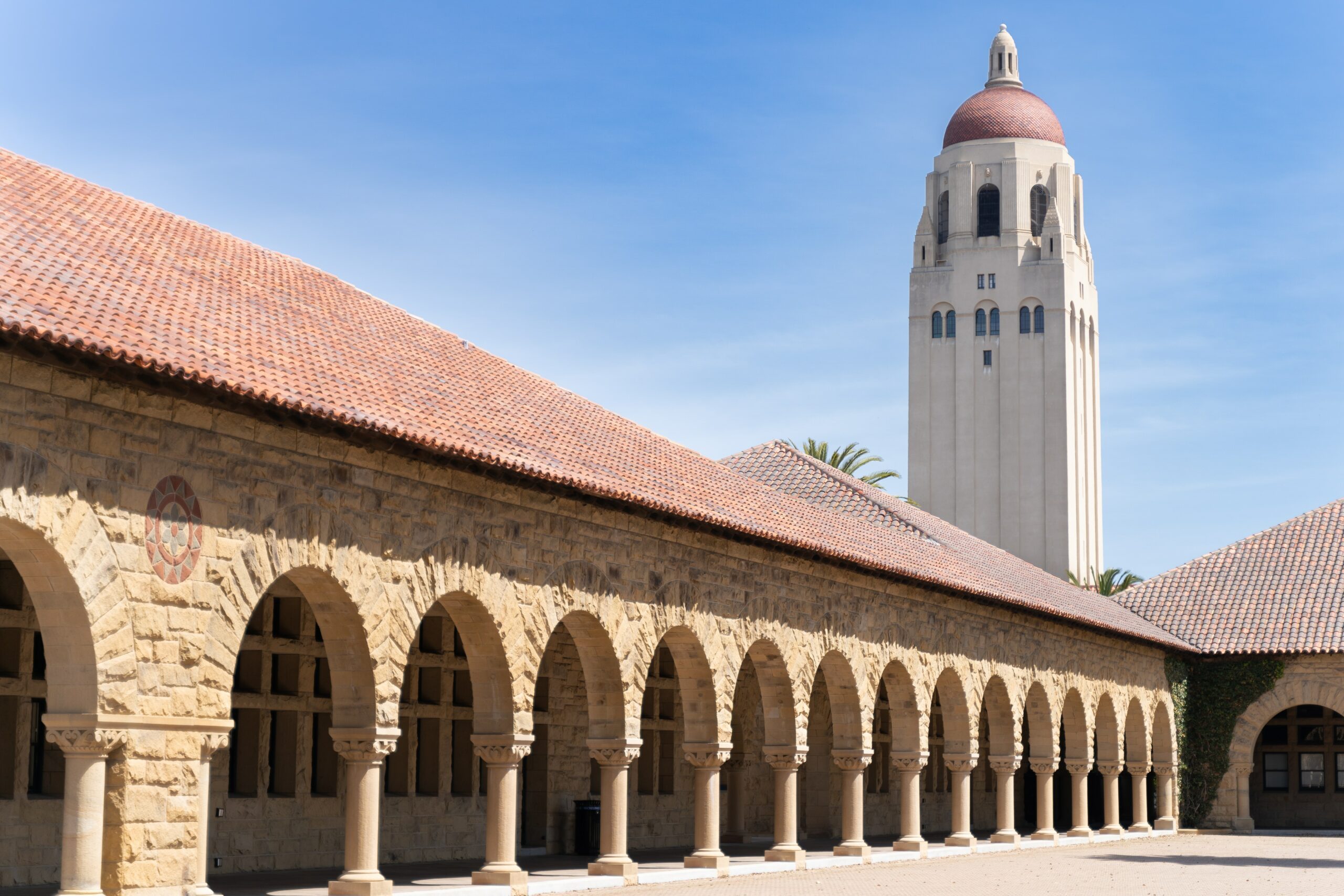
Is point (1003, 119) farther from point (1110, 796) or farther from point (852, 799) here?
point (852, 799)

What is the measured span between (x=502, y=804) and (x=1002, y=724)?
14964mm

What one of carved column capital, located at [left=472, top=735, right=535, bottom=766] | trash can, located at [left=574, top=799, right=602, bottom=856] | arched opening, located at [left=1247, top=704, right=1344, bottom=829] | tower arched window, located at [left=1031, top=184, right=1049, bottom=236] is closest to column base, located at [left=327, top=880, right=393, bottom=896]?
carved column capital, located at [left=472, top=735, right=535, bottom=766]

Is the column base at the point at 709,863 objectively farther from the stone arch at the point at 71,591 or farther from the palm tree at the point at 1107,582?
the palm tree at the point at 1107,582

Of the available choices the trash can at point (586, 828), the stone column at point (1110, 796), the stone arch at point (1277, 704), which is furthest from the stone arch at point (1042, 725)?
the trash can at point (586, 828)

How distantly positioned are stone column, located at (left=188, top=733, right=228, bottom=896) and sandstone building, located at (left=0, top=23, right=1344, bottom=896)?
45 mm

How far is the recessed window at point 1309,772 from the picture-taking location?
40594mm

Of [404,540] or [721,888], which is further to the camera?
[721,888]

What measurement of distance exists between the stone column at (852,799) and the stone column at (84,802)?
13.8 metres

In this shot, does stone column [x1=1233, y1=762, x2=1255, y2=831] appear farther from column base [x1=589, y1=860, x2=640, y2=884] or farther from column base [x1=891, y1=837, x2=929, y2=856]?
column base [x1=589, y1=860, x2=640, y2=884]

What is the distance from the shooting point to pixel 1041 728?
32.0 m

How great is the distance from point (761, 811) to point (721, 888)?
10726mm

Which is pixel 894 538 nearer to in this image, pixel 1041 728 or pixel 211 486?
pixel 1041 728

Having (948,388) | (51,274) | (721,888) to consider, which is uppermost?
(948,388)

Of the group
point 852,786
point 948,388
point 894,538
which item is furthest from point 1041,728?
point 948,388
